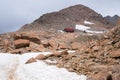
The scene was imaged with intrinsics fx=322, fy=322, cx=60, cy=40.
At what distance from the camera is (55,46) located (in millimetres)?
52406

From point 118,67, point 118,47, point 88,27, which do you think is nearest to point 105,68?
point 118,67

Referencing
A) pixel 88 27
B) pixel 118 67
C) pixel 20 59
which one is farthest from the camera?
pixel 88 27

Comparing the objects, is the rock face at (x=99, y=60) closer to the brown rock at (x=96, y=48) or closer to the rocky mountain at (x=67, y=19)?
the brown rock at (x=96, y=48)

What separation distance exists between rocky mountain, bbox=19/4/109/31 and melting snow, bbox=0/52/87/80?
4774cm

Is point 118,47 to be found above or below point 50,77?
above

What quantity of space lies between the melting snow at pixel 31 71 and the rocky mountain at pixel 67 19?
1880 inches

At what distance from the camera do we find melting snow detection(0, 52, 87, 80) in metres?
33.9

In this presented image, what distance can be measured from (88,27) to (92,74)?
6704 centimetres

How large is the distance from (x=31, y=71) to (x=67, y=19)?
72.5m

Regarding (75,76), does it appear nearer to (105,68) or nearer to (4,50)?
(105,68)

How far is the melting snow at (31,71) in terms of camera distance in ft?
111

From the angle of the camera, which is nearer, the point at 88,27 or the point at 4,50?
the point at 4,50

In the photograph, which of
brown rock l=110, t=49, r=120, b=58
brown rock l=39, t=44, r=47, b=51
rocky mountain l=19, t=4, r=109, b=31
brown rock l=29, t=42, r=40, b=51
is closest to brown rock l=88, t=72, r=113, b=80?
brown rock l=110, t=49, r=120, b=58

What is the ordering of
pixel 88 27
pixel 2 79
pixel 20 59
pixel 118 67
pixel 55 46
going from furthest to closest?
pixel 88 27, pixel 55 46, pixel 20 59, pixel 2 79, pixel 118 67
